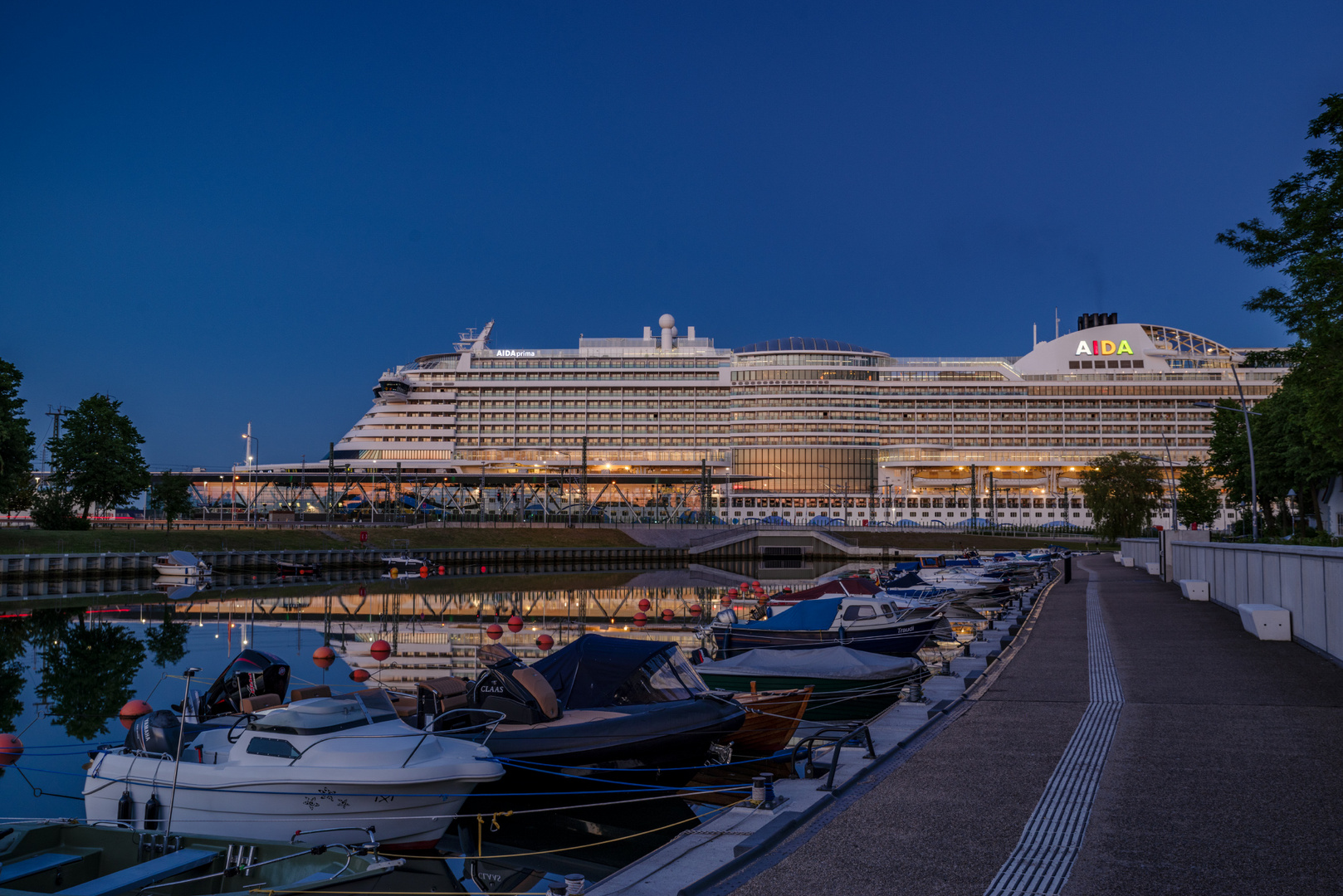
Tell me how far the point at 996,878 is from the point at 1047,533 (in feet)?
352

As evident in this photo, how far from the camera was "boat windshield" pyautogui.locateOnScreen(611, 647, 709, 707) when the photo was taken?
1312 centimetres

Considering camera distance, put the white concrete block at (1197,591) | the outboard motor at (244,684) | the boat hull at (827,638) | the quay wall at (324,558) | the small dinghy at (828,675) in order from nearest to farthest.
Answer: the outboard motor at (244,684) < the small dinghy at (828,675) < the boat hull at (827,638) < the white concrete block at (1197,591) < the quay wall at (324,558)

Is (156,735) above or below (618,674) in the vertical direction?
below

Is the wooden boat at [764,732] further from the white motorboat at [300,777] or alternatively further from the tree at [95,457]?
the tree at [95,457]

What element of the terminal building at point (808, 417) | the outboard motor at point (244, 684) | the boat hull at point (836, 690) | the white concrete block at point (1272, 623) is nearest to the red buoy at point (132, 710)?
the outboard motor at point (244, 684)

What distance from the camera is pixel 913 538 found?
314 ft

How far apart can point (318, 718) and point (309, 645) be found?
19106mm

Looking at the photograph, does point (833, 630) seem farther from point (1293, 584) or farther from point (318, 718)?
point (318, 718)

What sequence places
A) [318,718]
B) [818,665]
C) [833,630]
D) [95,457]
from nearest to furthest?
1. [318,718]
2. [818,665]
3. [833,630]
4. [95,457]

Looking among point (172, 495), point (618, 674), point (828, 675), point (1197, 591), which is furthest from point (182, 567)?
point (1197, 591)

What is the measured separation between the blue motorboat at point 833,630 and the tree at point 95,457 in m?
61.4

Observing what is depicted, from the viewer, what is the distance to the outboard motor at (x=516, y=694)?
12359 mm

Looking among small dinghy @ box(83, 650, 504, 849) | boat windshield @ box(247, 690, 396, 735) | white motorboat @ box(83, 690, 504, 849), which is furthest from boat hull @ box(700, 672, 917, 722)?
boat windshield @ box(247, 690, 396, 735)

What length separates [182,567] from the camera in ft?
186
